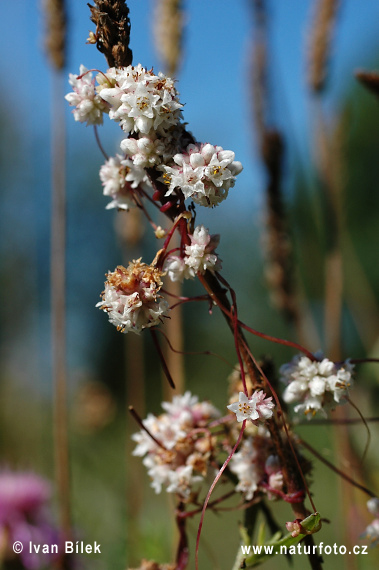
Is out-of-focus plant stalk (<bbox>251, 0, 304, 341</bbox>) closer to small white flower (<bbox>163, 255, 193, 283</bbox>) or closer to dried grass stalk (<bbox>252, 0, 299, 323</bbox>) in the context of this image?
dried grass stalk (<bbox>252, 0, 299, 323</bbox>)

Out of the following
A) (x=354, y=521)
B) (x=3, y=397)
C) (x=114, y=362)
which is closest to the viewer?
(x=354, y=521)

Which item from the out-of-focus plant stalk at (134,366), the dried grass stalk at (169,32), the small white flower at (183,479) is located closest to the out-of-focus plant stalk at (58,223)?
the dried grass stalk at (169,32)

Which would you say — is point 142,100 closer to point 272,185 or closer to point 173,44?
point 173,44

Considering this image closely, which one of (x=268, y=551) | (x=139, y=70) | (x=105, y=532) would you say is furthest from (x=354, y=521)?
(x=139, y=70)

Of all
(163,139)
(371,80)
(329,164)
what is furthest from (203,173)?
(329,164)

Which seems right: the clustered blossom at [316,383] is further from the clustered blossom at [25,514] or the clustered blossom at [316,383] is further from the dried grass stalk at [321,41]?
the dried grass stalk at [321,41]

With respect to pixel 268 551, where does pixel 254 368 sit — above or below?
above

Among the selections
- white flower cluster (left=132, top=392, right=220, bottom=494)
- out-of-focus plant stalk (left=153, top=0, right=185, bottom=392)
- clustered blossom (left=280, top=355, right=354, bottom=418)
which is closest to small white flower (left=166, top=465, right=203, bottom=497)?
white flower cluster (left=132, top=392, right=220, bottom=494)

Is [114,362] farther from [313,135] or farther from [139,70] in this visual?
[139,70]
